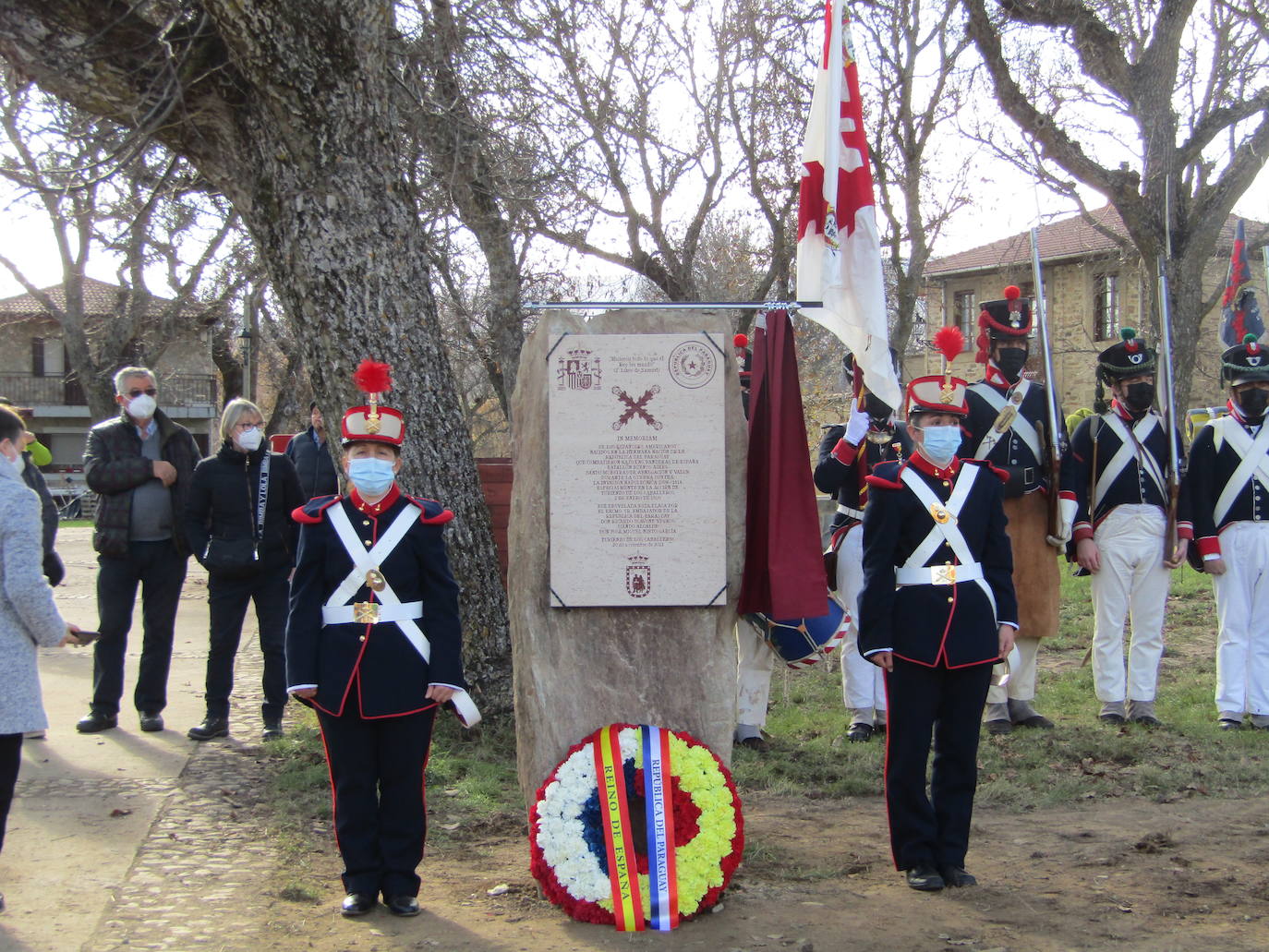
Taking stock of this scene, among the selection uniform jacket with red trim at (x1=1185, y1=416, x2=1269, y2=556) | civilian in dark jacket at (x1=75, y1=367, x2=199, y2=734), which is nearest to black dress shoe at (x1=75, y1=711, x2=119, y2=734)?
civilian in dark jacket at (x1=75, y1=367, x2=199, y2=734)

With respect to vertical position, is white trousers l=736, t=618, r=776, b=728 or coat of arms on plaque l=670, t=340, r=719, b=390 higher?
coat of arms on plaque l=670, t=340, r=719, b=390

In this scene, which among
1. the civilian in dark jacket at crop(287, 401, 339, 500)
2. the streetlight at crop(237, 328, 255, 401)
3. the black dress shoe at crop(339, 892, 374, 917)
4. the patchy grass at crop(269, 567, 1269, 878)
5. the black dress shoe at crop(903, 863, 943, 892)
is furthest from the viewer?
the streetlight at crop(237, 328, 255, 401)

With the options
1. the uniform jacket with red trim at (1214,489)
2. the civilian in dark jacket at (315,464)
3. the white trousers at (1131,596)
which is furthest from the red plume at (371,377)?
the civilian in dark jacket at (315,464)

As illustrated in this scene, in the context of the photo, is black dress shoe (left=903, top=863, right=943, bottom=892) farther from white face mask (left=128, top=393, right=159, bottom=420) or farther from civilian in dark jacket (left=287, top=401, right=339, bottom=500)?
civilian in dark jacket (left=287, top=401, right=339, bottom=500)

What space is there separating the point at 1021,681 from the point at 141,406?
5511 millimetres

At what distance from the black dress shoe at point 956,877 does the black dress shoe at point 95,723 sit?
196 inches

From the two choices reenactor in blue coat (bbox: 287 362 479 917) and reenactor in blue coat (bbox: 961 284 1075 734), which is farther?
reenactor in blue coat (bbox: 961 284 1075 734)

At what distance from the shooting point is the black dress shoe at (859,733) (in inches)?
285

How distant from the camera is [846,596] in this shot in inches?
285

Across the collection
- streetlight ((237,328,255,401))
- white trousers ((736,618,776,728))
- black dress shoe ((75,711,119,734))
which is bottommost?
black dress shoe ((75,711,119,734))

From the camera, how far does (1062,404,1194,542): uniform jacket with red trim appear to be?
7.36 metres

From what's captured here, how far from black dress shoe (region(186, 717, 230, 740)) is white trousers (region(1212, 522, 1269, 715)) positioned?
599 centimetres

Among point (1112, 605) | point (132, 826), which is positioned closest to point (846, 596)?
point (1112, 605)

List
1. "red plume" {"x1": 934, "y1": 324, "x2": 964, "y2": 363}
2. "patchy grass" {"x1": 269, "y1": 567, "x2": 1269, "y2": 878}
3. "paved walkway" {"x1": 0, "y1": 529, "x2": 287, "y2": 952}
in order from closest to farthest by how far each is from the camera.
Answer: "paved walkway" {"x1": 0, "y1": 529, "x2": 287, "y2": 952} < "red plume" {"x1": 934, "y1": 324, "x2": 964, "y2": 363} < "patchy grass" {"x1": 269, "y1": 567, "x2": 1269, "y2": 878}
